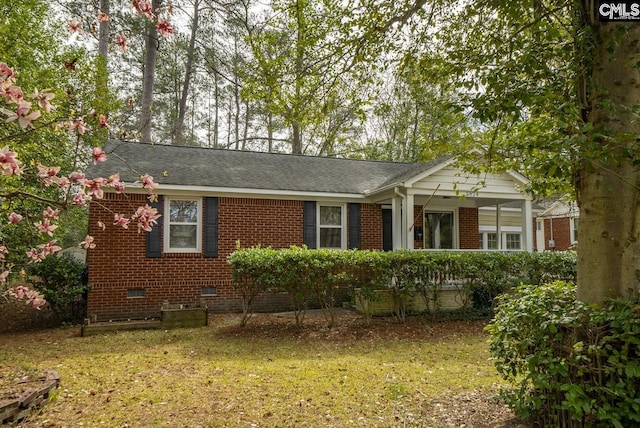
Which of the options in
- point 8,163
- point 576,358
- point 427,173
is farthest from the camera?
point 427,173

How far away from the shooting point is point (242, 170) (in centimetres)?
1121

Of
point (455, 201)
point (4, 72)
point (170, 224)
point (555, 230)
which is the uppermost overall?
point (455, 201)

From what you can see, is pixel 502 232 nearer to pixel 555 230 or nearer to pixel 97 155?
pixel 555 230

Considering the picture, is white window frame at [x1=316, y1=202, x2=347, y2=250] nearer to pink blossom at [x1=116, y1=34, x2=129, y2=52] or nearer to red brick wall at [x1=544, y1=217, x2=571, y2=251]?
pink blossom at [x1=116, y1=34, x2=129, y2=52]

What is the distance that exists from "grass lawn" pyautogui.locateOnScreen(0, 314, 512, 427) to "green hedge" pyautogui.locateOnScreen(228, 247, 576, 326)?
0.79m

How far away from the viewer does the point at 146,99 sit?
17.5 meters

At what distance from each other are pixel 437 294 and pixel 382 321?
1.38 metres

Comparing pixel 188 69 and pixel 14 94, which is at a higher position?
pixel 188 69

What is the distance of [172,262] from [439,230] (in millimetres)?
8781

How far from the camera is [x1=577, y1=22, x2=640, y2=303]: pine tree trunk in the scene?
9.84 feet

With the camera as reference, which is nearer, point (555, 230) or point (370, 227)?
point (370, 227)

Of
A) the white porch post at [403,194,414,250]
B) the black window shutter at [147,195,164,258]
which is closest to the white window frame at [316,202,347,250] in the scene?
the white porch post at [403,194,414,250]

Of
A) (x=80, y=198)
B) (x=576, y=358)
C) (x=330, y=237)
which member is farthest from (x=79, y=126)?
(x=330, y=237)

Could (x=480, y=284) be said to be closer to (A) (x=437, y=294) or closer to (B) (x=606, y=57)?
(A) (x=437, y=294)
